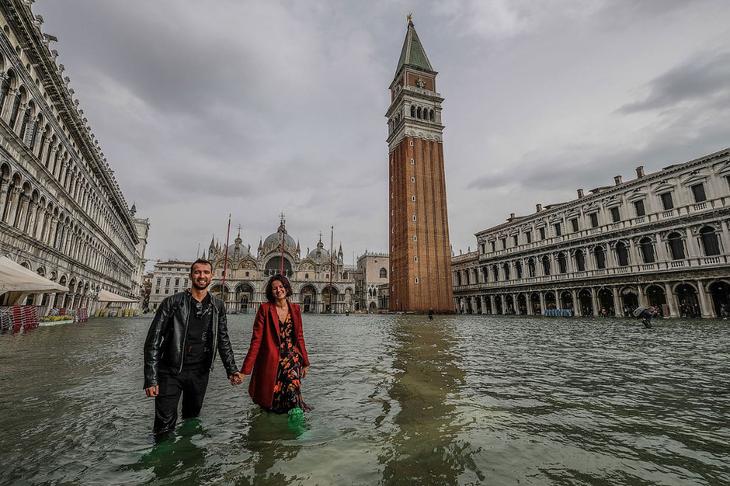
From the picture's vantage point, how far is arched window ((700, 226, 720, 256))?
2494 cm

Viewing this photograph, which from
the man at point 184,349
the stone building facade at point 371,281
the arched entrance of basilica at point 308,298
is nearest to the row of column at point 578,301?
the stone building facade at point 371,281

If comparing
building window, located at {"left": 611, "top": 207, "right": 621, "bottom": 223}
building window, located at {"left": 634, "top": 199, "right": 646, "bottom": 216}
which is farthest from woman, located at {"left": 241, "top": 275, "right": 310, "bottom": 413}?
building window, located at {"left": 611, "top": 207, "right": 621, "bottom": 223}

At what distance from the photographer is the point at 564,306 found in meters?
36.6

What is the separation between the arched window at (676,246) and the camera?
26875 mm

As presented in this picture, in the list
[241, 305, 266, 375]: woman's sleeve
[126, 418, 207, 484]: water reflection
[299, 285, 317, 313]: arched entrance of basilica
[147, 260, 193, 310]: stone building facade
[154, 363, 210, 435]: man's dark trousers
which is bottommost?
[126, 418, 207, 484]: water reflection

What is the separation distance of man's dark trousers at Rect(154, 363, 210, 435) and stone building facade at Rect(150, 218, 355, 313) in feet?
211

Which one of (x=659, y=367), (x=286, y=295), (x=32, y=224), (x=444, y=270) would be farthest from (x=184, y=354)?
(x=444, y=270)

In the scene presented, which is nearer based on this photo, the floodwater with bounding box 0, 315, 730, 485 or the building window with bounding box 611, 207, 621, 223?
the floodwater with bounding box 0, 315, 730, 485

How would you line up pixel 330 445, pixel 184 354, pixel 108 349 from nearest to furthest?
pixel 330 445
pixel 184 354
pixel 108 349

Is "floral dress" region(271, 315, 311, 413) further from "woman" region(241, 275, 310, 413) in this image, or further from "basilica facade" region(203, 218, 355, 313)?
"basilica facade" region(203, 218, 355, 313)

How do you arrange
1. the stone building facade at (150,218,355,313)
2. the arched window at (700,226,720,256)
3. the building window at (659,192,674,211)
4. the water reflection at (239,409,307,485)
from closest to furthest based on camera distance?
the water reflection at (239,409,307,485) → the arched window at (700,226,720,256) → the building window at (659,192,674,211) → the stone building facade at (150,218,355,313)

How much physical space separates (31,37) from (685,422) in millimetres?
24247

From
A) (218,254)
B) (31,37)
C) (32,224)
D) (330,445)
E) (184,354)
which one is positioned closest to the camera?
(330,445)

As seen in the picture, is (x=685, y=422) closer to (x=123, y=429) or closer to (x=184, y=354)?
(x=184, y=354)
